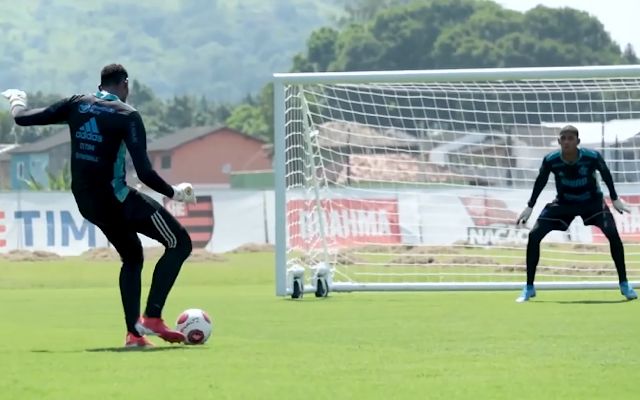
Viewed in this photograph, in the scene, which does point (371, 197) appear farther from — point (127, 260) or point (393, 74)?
point (127, 260)

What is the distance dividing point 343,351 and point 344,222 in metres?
13.5

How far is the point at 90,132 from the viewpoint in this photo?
1127 centimetres

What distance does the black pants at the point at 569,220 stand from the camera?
1697 cm

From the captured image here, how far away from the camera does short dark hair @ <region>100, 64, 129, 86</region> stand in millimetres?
11344

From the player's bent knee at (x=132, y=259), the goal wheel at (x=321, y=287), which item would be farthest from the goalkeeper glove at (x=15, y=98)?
the goal wheel at (x=321, y=287)

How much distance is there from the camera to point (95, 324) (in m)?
14.1

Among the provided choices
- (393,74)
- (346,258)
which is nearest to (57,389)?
(393,74)

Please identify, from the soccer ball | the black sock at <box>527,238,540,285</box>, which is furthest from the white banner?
the soccer ball

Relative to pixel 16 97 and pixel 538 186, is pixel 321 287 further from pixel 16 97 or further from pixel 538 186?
pixel 16 97

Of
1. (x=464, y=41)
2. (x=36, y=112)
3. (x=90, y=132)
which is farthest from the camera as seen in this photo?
(x=464, y=41)

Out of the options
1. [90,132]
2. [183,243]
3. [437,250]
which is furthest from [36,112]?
[437,250]

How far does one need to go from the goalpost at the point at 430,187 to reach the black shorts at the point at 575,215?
7.91 ft

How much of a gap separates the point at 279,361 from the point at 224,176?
12911 centimetres

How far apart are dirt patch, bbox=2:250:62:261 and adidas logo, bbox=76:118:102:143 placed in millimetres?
23305
